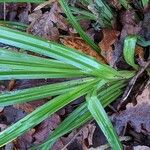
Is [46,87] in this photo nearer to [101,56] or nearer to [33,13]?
[101,56]

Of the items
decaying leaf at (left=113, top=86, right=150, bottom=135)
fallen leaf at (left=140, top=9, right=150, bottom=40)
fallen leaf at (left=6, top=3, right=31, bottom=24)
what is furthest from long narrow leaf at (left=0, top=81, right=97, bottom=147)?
fallen leaf at (left=6, top=3, right=31, bottom=24)

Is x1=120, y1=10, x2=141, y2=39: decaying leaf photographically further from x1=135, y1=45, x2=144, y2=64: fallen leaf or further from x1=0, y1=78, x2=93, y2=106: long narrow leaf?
x1=0, y1=78, x2=93, y2=106: long narrow leaf

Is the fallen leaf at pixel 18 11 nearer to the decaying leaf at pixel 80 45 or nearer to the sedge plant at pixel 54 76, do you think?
the decaying leaf at pixel 80 45

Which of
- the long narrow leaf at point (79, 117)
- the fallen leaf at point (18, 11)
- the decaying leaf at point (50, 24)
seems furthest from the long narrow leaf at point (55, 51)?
the fallen leaf at point (18, 11)

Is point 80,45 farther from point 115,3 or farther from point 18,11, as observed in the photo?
point 18,11

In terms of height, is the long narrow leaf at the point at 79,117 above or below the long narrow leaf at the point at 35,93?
below

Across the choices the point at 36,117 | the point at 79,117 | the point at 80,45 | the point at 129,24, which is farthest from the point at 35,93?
the point at 129,24
